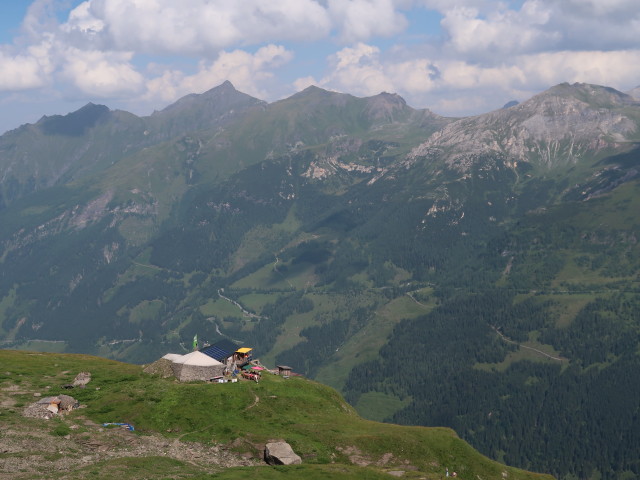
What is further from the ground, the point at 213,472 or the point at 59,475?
the point at 59,475

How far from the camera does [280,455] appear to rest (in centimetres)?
9788

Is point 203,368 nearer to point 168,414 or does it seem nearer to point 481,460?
point 168,414

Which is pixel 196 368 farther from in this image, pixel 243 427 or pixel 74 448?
pixel 74 448

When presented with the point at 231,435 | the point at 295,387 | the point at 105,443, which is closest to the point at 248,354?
the point at 295,387

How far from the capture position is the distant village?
130 metres

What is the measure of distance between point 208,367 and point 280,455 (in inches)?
1536

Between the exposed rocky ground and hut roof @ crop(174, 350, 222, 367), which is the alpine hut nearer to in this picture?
hut roof @ crop(174, 350, 222, 367)

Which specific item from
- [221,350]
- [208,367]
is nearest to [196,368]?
[208,367]

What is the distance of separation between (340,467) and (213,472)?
2122 cm

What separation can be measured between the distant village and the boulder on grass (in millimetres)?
31567

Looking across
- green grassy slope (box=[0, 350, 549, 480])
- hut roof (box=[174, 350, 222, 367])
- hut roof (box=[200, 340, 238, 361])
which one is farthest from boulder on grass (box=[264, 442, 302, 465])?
hut roof (box=[200, 340, 238, 361])

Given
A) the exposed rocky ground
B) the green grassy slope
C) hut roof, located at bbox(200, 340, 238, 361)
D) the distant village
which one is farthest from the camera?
hut roof, located at bbox(200, 340, 238, 361)

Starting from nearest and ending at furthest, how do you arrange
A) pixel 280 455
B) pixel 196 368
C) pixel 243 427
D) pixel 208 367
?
pixel 280 455, pixel 243 427, pixel 196 368, pixel 208 367

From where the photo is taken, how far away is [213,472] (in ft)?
287
